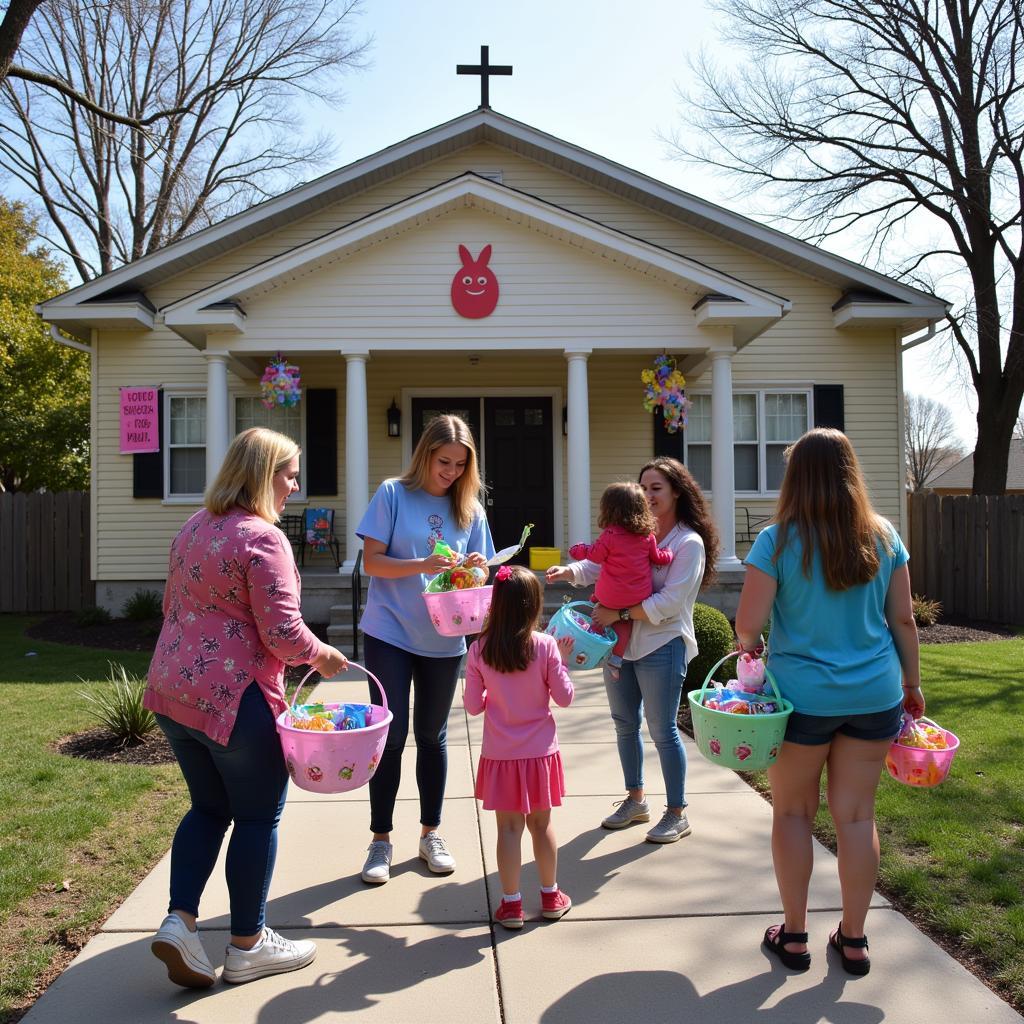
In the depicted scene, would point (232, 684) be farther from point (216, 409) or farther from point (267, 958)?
point (216, 409)

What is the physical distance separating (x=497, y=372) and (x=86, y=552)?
7622 millimetres

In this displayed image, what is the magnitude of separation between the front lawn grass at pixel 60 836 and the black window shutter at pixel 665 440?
334 inches

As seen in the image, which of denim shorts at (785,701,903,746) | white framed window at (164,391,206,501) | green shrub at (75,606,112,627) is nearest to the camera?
denim shorts at (785,701,903,746)

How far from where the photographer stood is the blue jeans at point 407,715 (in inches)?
150

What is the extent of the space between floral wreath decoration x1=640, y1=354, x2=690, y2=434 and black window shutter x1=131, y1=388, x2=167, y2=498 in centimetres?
688

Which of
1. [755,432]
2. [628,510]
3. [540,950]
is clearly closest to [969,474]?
[755,432]

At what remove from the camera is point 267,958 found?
120 inches

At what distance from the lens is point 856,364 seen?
521 inches

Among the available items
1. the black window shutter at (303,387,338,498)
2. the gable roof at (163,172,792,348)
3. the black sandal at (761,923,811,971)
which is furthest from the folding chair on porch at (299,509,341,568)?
the black sandal at (761,923,811,971)

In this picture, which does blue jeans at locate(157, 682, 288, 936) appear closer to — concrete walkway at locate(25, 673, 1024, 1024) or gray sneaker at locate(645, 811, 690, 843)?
concrete walkway at locate(25, 673, 1024, 1024)

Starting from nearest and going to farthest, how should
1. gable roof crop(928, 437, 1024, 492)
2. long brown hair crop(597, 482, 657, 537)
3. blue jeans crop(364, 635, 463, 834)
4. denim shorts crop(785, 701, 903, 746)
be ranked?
denim shorts crop(785, 701, 903, 746) < blue jeans crop(364, 635, 463, 834) < long brown hair crop(597, 482, 657, 537) < gable roof crop(928, 437, 1024, 492)

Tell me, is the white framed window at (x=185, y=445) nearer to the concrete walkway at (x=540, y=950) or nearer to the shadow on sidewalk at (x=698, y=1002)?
the concrete walkway at (x=540, y=950)

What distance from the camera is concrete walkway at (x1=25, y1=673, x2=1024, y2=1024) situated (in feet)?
9.44

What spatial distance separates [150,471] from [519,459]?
5355 mm
